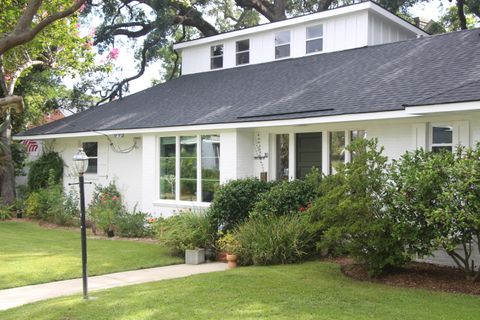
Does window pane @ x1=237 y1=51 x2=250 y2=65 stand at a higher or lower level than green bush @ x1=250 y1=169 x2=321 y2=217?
higher

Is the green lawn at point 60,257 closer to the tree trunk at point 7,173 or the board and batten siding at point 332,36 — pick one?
the tree trunk at point 7,173

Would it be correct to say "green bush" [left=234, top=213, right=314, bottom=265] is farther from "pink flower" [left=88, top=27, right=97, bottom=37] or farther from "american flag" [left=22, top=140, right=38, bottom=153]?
"pink flower" [left=88, top=27, right=97, bottom=37]

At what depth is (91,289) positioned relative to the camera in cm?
811

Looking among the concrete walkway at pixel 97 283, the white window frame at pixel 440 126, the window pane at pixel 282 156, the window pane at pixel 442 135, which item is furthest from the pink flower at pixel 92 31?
the window pane at pixel 442 135

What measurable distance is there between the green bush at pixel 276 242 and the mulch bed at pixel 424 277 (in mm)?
877

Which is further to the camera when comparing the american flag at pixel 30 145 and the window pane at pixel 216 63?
the american flag at pixel 30 145

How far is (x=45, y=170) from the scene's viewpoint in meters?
19.3

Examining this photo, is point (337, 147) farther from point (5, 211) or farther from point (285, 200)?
point (5, 211)

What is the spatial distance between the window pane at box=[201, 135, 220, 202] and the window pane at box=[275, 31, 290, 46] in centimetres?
590

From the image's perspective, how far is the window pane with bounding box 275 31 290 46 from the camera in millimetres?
18047

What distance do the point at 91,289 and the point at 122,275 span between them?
123 centimetres

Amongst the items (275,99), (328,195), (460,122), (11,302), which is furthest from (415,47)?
(11,302)

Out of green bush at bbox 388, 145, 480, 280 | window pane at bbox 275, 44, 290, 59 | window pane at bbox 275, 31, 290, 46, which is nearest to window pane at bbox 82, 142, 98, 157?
window pane at bbox 275, 44, 290, 59

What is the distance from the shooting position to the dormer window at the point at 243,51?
63.2 ft
